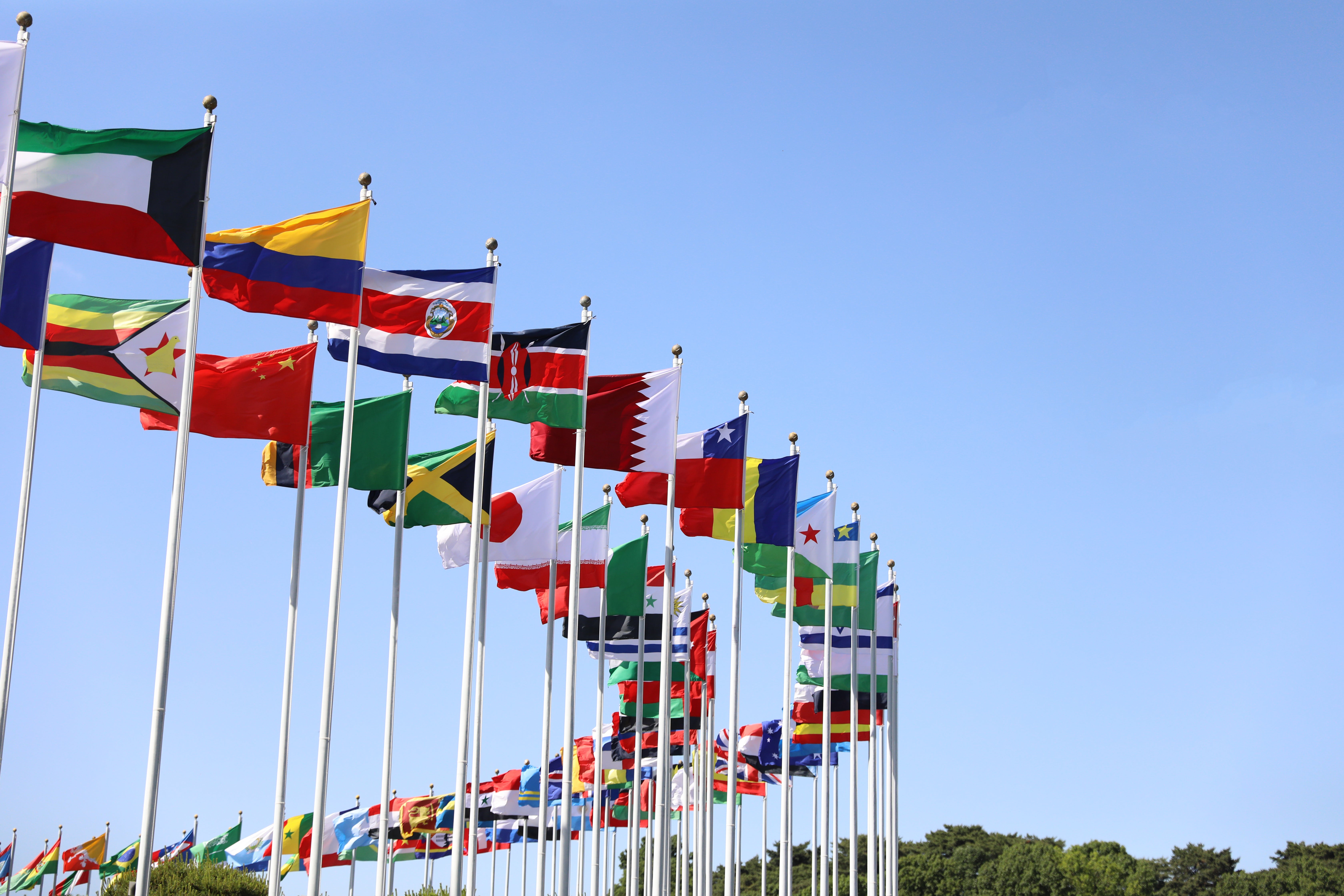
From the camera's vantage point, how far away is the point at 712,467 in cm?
2519

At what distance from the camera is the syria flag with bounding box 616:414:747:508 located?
25.1 meters

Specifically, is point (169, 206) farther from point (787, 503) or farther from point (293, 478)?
point (787, 503)

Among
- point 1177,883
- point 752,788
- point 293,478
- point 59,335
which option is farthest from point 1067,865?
point 59,335

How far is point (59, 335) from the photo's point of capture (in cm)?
1898

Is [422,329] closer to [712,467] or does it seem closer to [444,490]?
[444,490]

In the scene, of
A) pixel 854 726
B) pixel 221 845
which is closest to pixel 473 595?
pixel 854 726

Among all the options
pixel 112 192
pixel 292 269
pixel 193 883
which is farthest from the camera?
pixel 193 883

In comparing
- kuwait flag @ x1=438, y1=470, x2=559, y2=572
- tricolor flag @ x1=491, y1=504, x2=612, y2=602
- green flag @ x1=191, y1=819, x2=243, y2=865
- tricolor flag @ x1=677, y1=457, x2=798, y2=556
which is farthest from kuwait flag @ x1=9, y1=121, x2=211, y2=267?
green flag @ x1=191, y1=819, x2=243, y2=865

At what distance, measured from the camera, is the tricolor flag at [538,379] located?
22359 millimetres

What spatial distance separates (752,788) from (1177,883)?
36.2m

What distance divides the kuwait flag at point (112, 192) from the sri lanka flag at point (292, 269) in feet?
5.88

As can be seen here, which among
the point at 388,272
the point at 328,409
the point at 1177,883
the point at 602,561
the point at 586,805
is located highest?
the point at 388,272

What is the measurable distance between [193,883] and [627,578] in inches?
394

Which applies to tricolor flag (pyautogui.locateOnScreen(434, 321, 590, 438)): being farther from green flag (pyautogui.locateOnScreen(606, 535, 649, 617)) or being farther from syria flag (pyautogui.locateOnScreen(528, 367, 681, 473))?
green flag (pyautogui.locateOnScreen(606, 535, 649, 617))
